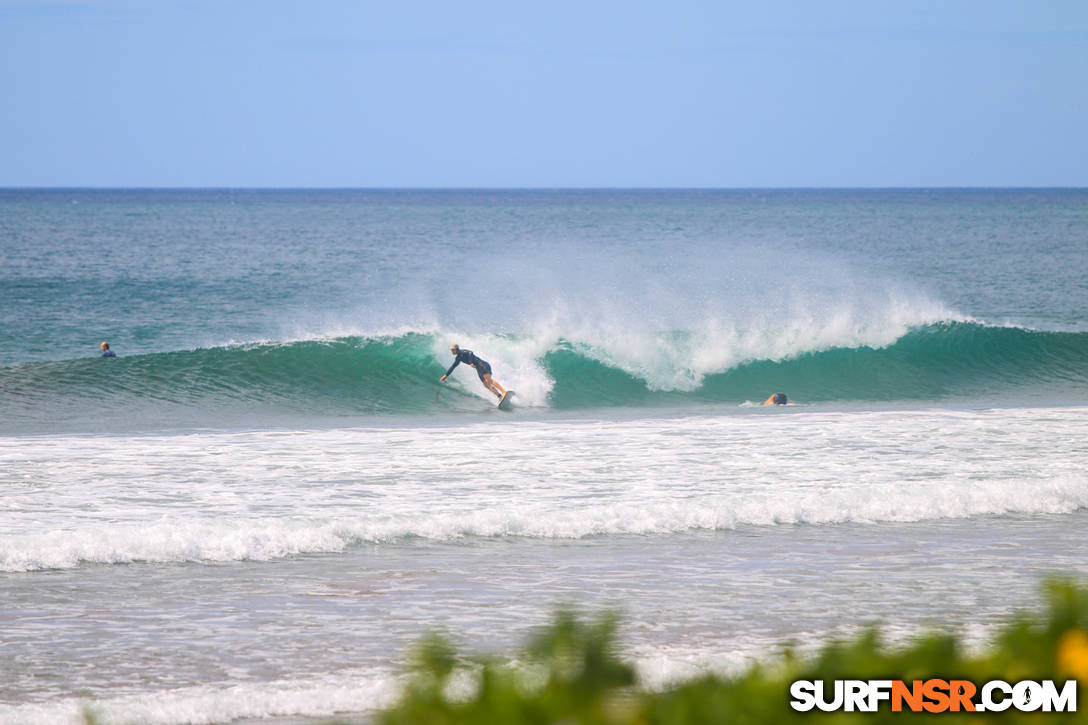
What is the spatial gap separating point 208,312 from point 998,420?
26.7 m

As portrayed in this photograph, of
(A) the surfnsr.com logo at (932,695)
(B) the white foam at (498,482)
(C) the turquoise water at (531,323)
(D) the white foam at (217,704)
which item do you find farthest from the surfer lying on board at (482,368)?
(A) the surfnsr.com logo at (932,695)

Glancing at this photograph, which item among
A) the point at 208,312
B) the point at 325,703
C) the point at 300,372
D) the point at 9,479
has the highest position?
the point at 208,312

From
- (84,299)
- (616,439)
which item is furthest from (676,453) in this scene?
(84,299)

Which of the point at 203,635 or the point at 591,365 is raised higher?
the point at 591,365

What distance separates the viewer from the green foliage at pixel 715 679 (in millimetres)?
1855

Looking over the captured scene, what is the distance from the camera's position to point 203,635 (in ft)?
21.0

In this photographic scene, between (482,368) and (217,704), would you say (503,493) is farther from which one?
(482,368)

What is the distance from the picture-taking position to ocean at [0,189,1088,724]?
6.27m

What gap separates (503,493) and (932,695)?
844cm

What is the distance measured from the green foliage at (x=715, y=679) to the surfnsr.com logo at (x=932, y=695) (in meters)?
0.01

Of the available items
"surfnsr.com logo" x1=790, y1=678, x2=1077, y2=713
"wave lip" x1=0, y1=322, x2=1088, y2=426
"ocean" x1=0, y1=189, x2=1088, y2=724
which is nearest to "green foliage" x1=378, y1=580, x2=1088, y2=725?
"surfnsr.com logo" x1=790, y1=678, x2=1077, y2=713

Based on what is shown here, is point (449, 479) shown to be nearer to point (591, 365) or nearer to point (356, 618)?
point (356, 618)

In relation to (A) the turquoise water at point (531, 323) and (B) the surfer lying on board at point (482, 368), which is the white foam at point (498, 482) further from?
(A) the turquoise water at point (531, 323)

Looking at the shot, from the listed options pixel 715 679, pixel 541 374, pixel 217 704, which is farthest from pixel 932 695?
pixel 541 374
